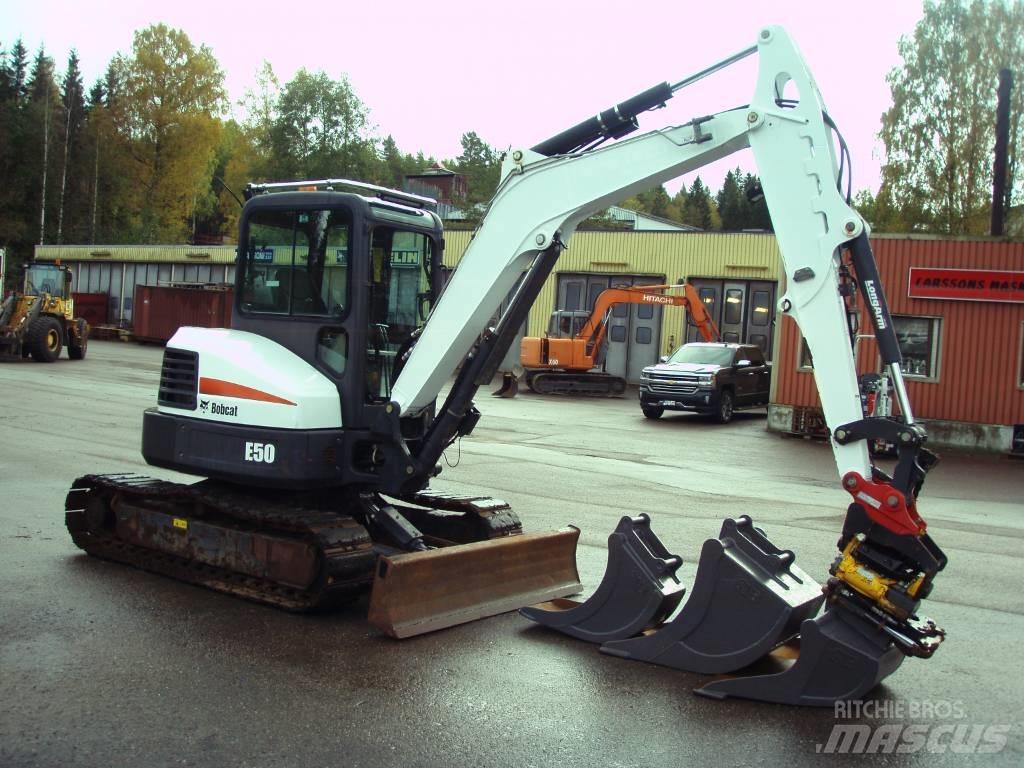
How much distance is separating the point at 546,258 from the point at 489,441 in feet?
39.6

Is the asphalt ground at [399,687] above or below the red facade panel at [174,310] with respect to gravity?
below

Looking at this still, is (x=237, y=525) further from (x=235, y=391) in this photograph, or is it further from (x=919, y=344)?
(x=919, y=344)

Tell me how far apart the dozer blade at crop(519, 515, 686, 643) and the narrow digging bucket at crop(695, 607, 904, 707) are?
0.97 m

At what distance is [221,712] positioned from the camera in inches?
225

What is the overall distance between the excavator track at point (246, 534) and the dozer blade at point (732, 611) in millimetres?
2199

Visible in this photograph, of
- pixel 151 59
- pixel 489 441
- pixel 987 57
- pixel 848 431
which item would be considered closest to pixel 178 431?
pixel 848 431

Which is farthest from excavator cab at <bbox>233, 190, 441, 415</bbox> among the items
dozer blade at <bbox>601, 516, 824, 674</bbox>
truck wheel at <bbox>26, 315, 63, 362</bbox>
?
truck wheel at <bbox>26, 315, 63, 362</bbox>

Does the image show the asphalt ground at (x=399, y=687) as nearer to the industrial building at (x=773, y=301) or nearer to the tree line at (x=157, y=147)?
the industrial building at (x=773, y=301)

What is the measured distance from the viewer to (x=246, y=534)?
25.6 feet

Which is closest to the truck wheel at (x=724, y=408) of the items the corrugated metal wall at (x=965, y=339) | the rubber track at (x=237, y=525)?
the corrugated metal wall at (x=965, y=339)

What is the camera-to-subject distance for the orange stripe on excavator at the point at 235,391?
25.3ft

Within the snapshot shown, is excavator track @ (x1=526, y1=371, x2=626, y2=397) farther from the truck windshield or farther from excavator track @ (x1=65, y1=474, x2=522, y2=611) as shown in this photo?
excavator track @ (x1=65, y1=474, x2=522, y2=611)

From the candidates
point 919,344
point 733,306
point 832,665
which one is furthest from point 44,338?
point 832,665

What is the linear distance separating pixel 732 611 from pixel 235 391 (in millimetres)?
4016
